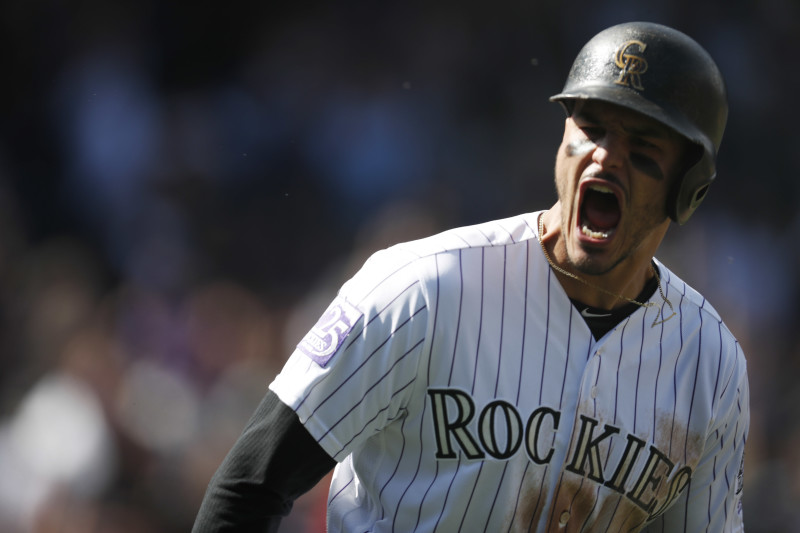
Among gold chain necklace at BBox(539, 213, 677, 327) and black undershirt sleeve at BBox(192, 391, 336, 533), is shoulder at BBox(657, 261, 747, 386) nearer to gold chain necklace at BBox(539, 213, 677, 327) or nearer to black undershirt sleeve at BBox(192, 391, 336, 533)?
gold chain necklace at BBox(539, 213, 677, 327)

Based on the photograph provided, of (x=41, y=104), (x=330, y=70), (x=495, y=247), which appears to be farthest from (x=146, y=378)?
(x=495, y=247)

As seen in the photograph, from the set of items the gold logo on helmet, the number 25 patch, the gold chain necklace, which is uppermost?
the gold logo on helmet

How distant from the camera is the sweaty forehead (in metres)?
2.07

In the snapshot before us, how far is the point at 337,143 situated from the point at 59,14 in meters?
1.45

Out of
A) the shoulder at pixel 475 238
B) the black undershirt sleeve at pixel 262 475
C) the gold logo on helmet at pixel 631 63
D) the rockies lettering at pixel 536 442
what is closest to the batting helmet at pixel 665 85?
the gold logo on helmet at pixel 631 63

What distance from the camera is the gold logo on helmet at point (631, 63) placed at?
6.70ft

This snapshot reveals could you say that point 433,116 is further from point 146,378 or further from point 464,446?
point 464,446

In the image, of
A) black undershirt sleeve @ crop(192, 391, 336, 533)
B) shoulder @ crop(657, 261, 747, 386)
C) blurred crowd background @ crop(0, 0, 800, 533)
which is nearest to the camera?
black undershirt sleeve @ crop(192, 391, 336, 533)

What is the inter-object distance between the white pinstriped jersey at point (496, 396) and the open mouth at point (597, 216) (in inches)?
5.4

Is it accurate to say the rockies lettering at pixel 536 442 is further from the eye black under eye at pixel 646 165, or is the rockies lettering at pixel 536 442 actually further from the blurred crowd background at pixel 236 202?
the blurred crowd background at pixel 236 202

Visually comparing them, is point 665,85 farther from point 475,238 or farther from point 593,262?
point 475,238

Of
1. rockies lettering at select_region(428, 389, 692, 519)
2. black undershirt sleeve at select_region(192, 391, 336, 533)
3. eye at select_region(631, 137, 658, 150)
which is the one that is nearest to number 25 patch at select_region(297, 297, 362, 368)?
black undershirt sleeve at select_region(192, 391, 336, 533)

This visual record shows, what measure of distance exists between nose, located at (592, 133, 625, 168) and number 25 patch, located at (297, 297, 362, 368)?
64 cm

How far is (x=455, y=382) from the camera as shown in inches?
78.9
